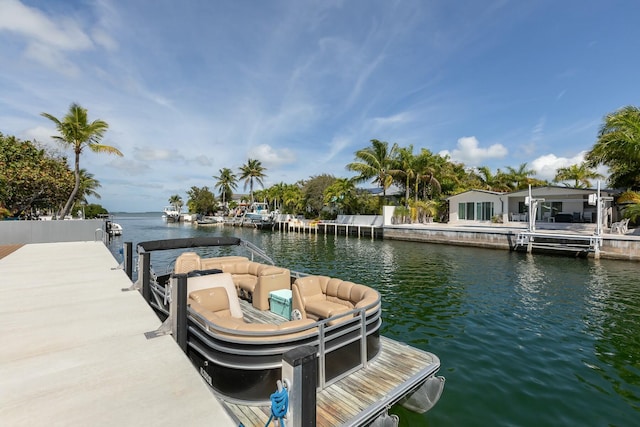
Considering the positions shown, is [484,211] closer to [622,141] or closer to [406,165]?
[406,165]

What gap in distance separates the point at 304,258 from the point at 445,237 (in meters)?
12.8

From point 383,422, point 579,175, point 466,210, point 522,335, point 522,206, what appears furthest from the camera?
point 579,175

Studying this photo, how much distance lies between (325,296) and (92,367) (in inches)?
160

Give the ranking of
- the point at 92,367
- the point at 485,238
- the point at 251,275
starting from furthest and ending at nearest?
1. the point at 485,238
2. the point at 251,275
3. the point at 92,367

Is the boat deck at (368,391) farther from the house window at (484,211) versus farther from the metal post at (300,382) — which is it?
the house window at (484,211)

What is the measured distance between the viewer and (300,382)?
2.53 m

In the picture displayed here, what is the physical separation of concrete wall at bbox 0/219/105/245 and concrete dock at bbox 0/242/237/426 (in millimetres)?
13789

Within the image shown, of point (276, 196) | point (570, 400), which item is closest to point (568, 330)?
point (570, 400)

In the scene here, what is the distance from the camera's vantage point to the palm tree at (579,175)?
39.8 m

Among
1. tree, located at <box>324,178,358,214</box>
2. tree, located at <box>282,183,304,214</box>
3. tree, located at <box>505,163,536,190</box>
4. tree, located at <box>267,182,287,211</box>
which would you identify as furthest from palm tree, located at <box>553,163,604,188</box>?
tree, located at <box>267,182,287,211</box>

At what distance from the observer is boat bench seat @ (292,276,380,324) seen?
5.69 meters

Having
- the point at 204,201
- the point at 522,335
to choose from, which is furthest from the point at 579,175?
the point at 204,201

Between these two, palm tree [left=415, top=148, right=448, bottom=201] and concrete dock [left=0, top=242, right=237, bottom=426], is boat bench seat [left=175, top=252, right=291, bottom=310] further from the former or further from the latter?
palm tree [left=415, top=148, right=448, bottom=201]

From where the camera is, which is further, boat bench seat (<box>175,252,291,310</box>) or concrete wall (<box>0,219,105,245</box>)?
concrete wall (<box>0,219,105,245</box>)
